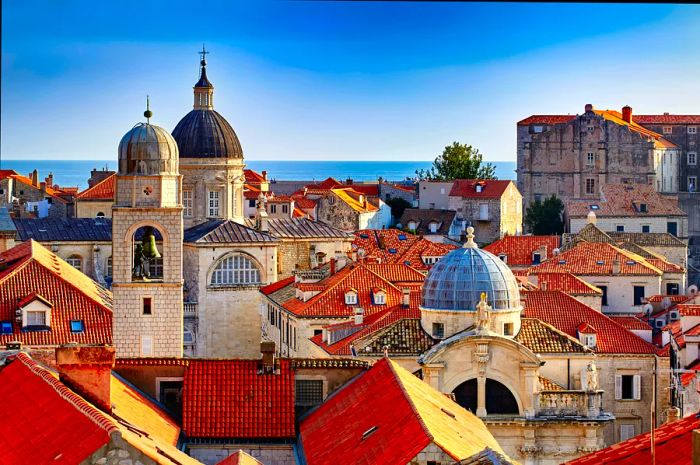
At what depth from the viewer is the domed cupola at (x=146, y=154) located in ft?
125

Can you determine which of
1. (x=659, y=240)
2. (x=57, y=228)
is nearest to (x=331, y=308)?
(x=57, y=228)

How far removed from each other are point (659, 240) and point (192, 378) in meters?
51.5

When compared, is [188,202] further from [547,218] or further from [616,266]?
[547,218]

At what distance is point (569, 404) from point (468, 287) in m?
3.39

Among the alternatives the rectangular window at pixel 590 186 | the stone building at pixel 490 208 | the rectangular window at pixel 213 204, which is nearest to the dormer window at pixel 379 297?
the rectangular window at pixel 213 204

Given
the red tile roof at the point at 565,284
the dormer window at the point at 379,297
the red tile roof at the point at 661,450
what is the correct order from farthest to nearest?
the red tile roof at the point at 565,284 < the dormer window at the point at 379,297 < the red tile roof at the point at 661,450

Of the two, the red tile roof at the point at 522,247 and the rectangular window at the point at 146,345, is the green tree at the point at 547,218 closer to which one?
the red tile roof at the point at 522,247

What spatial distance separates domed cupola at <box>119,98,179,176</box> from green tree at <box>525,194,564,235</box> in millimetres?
55205

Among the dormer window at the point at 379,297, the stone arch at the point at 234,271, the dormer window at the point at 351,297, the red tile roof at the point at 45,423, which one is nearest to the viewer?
the red tile roof at the point at 45,423

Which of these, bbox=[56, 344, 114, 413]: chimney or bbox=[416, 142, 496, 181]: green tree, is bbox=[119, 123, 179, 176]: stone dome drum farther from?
bbox=[416, 142, 496, 181]: green tree

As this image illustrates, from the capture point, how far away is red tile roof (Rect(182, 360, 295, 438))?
27.9m

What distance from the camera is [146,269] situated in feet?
124

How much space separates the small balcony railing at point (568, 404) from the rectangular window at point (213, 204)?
29840 mm

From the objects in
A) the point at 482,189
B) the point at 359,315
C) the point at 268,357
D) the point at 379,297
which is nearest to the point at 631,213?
the point at 482,189
